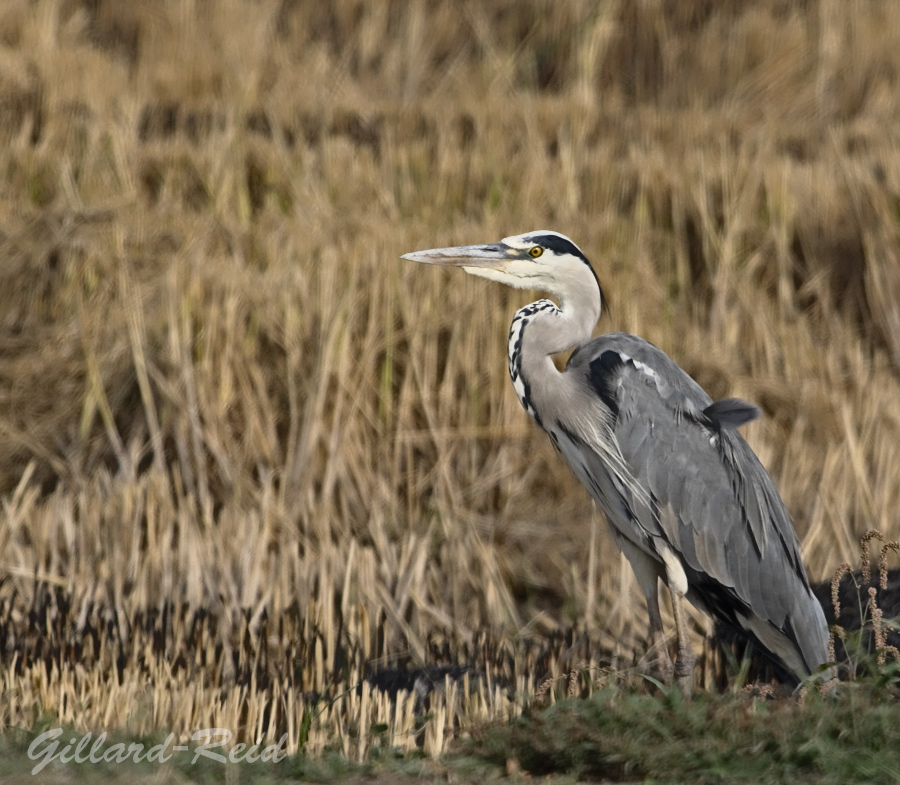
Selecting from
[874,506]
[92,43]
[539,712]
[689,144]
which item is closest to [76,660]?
[539,712]

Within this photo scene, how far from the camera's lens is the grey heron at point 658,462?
447cm

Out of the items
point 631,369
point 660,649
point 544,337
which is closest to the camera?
point 660,649

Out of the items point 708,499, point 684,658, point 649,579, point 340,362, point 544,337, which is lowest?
point 684,658

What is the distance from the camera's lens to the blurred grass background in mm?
5082

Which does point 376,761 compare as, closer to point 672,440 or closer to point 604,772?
point 604,772

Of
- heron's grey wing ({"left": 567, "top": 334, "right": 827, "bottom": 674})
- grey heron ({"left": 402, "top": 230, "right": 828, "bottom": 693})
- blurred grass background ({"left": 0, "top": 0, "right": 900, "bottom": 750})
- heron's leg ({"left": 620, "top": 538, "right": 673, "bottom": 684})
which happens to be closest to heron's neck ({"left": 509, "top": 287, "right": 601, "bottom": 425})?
grey heron ({"left": 402, "top": 230, "right": 828, "bottom": 693})

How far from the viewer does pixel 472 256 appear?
4695 mm

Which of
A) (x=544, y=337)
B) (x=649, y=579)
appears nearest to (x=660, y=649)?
(x=649, y=579)

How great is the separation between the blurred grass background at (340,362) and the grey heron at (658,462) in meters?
0.64

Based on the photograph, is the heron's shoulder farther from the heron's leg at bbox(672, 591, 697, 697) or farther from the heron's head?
the heron's leg at bbox(672, 591, 697, 697)

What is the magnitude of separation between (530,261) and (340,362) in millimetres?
1500

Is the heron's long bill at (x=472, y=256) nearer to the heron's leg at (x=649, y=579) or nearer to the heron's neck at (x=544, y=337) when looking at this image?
the heron's neck at (x=544, y=337)

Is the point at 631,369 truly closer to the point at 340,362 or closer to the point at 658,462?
the point at 658,462

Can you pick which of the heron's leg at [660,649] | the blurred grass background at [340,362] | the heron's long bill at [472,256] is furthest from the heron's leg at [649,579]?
the heron's long bill at [472,256]
